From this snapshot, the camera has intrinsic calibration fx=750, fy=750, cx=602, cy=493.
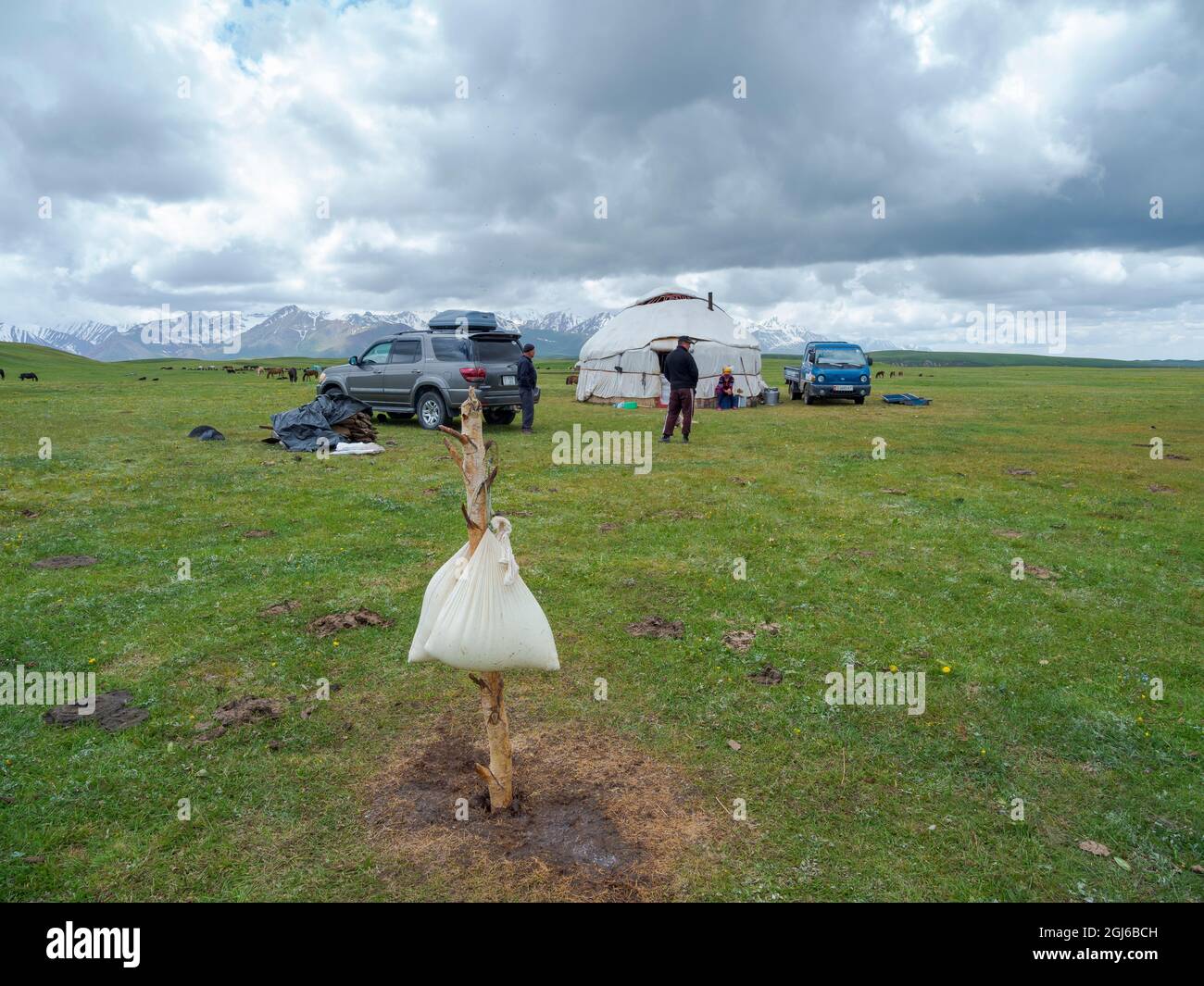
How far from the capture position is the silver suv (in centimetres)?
1855

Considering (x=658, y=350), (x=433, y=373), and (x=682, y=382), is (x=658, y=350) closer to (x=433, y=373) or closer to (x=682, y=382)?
(x=682, y=382)

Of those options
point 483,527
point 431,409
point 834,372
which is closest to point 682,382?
point 431,409

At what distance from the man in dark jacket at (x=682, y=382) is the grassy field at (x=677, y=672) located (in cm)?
504

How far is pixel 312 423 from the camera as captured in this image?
16.5 metres

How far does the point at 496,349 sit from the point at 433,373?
174cm

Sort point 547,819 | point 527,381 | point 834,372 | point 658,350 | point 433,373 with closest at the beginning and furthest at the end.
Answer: point 547,819 < point 527,381 < point 433,373 < point 658,350 < point 834,372

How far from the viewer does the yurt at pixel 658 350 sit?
98.4ft

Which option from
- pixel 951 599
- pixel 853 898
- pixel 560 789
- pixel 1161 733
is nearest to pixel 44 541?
pixel 560 789

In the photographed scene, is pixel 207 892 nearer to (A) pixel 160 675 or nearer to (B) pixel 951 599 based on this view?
(A) pixel 160 675

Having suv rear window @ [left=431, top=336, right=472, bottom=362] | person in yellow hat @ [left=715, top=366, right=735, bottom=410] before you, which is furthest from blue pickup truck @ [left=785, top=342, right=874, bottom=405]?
suv rear window @ [left=431, top=336, right=472, bottom=362]

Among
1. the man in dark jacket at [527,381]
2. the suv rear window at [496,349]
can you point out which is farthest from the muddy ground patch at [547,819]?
the suv rear window at [496,349]

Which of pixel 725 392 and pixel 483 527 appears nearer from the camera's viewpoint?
pixel 483 527


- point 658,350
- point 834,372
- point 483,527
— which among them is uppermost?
point 658,350
